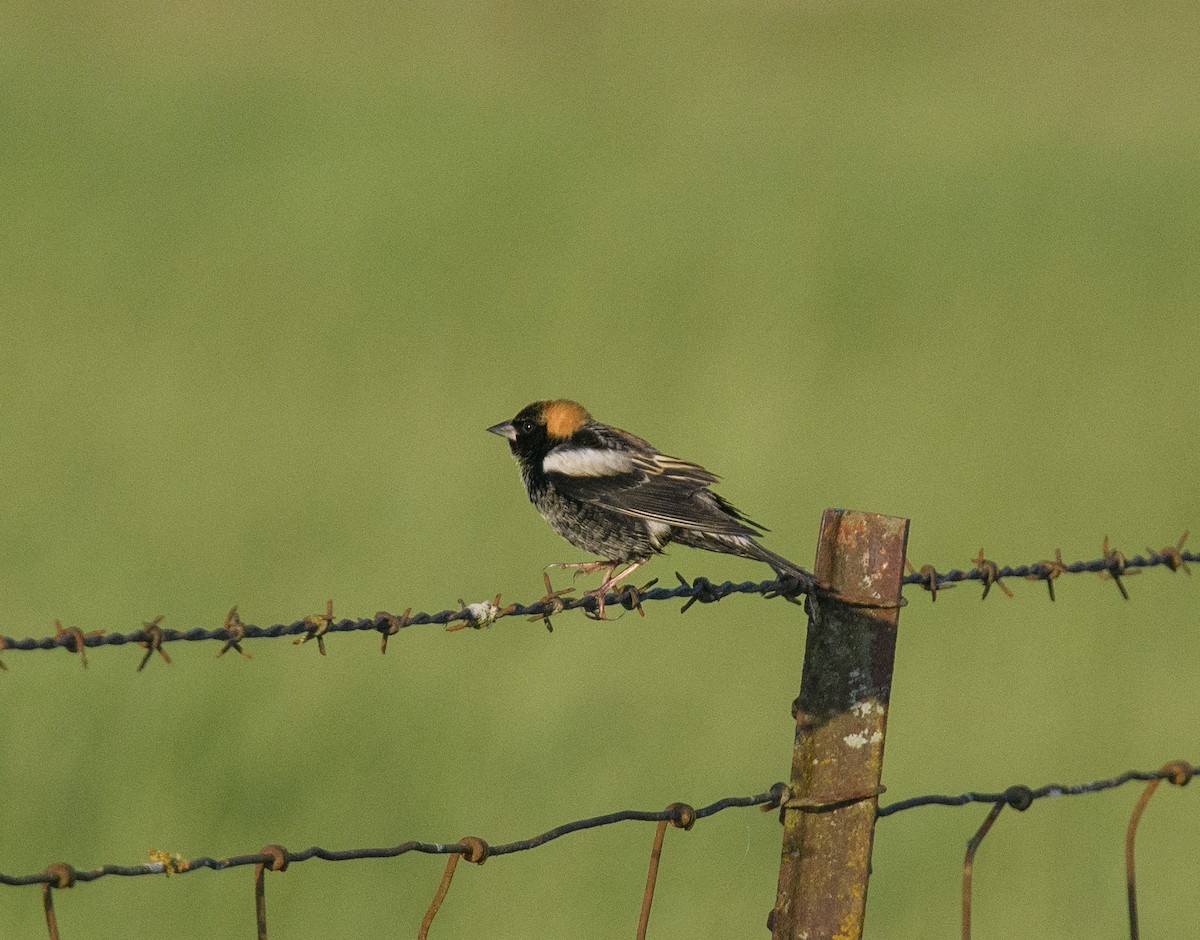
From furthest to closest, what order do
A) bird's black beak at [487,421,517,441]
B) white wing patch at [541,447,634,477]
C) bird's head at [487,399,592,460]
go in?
bird's black beak at [487,421,517,441], bird's head at [487,399,592,460], white wing patch at [541,447,634,477]

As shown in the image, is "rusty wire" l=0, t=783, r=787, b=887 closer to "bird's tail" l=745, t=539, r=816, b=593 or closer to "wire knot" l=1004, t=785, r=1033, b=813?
"bird's tail" l=745, t=539, r=816, b=593

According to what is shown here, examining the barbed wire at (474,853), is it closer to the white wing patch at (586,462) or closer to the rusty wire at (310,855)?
the rusty wire at (310,855)

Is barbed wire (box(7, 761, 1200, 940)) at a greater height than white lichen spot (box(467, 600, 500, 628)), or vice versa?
white lichen spot (box(467, 600, 500, 628))

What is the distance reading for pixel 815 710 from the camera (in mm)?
3244

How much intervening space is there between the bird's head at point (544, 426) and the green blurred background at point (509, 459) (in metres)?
1.52

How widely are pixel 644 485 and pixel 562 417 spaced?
0.61m

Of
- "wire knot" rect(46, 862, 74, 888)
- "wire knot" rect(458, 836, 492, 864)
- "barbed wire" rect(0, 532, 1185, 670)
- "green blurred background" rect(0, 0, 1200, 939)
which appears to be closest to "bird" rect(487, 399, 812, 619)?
"barbed wire" rect(0, 532, 1185, 670)

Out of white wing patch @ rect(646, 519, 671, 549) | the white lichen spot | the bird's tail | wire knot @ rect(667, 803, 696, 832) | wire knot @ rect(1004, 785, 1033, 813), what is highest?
white wing patch @ rect(646, 519, 671, 549)

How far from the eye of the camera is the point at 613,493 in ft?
16.8

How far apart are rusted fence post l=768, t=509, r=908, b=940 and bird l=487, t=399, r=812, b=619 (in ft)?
4.42

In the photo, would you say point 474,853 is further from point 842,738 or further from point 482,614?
point 842,738

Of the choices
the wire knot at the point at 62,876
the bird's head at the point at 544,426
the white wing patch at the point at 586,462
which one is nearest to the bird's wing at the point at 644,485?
the white wing patch at the point at 586,462

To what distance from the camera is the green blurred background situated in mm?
6113

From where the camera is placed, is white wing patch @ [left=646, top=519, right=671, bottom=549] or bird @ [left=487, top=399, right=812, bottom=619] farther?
white wing patch @ [left=646, top=519, right=671, bottom=549]
